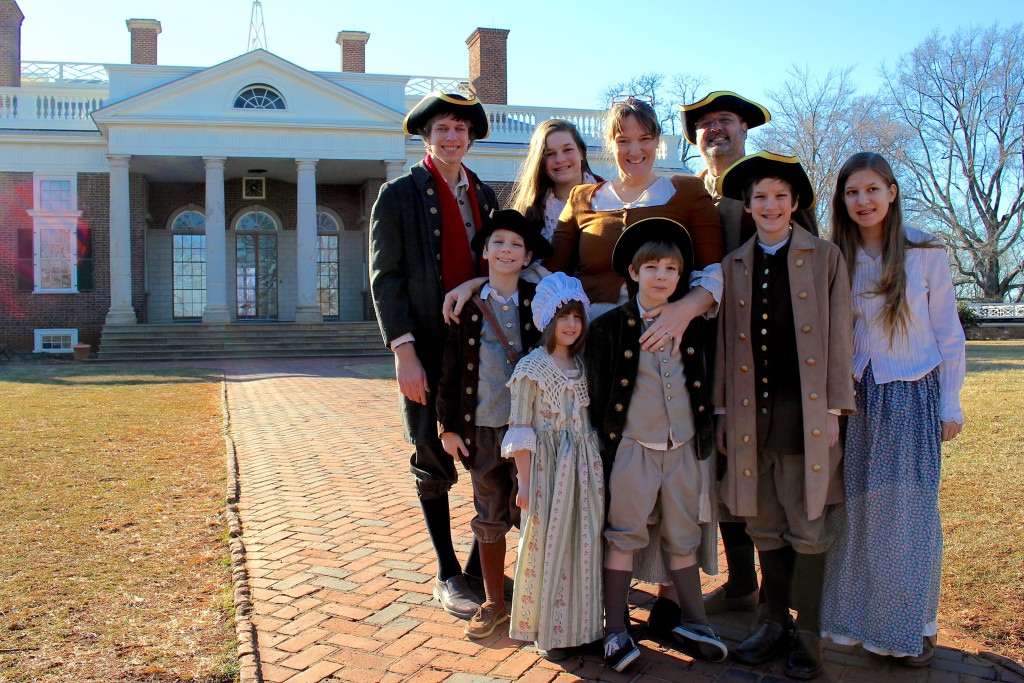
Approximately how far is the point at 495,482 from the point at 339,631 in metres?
0.90

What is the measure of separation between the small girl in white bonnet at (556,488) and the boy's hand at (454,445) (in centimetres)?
28

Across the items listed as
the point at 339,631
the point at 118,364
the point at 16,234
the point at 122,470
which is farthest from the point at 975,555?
the point at 16,234

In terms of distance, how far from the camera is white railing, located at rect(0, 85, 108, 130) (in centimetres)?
2359

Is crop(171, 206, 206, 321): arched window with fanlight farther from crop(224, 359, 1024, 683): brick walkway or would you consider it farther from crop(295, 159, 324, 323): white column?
crop(224, 359, 1024, 683): brick walkway

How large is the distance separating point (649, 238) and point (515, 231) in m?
0.57

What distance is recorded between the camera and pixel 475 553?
13.2ft

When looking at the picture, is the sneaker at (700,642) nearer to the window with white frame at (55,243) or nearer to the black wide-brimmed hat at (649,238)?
the black wide-brimmed hat at (649,238)

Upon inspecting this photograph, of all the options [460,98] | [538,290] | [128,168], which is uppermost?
[128,168]

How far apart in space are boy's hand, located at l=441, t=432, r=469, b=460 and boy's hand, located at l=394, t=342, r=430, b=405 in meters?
0.21

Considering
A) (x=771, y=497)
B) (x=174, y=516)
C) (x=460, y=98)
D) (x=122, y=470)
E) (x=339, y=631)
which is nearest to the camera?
(x=771, y=497)

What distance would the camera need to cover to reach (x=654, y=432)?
3170mm

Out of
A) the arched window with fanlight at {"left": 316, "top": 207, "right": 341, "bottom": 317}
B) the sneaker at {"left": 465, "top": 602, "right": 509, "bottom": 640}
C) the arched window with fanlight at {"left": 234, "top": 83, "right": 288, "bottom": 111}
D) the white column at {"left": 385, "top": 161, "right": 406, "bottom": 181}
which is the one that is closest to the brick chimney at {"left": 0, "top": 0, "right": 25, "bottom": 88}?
the arched window with fanlight at {"left": 234, "top": 83, "right": 288, "bottom": 111}

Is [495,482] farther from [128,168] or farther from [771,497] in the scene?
[128,168]

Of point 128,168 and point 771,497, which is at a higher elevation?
point 128,168
